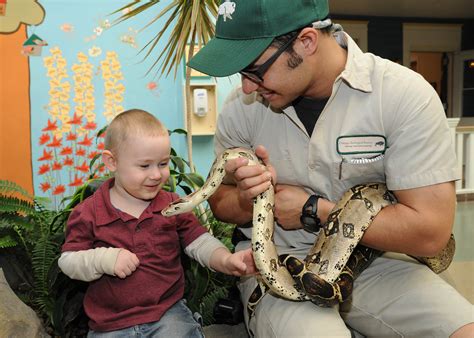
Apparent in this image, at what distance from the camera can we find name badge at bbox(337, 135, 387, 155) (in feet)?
7.09

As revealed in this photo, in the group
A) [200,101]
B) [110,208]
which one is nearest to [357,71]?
[110,208]

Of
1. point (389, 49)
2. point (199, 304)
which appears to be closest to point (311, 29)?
point (199, 304)

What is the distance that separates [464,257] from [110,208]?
4.67 metres

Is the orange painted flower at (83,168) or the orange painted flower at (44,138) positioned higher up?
the orange painted flower at (44,138)

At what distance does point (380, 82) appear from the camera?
2170 millimetres

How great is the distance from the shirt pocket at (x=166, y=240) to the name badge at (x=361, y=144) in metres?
0.86

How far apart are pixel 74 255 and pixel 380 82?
5.05 feet

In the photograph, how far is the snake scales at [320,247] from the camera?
2.03 metres

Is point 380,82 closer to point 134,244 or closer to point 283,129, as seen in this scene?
point 283,129

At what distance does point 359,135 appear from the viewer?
2.17m

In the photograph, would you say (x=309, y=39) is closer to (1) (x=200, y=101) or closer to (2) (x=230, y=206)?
(2) (x=230, y=206)

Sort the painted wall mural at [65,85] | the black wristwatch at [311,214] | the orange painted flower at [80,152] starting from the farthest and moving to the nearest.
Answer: the orange painted flower at [80,152] → the painted wall mural at [65,85] → the black wristwatch at [311,214]

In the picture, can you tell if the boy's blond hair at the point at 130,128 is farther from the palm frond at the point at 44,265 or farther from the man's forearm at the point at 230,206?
the palm frond at the point at 44,265


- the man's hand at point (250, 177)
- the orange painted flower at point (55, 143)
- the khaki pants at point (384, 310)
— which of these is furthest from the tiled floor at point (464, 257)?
the orange painted flower at point (55, 143)
